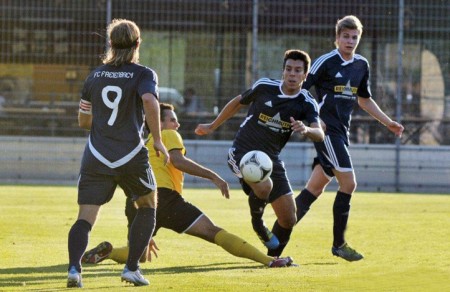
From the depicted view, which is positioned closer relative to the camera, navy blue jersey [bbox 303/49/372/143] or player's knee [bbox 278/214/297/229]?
player's knee [bbox 278/214/297/229]

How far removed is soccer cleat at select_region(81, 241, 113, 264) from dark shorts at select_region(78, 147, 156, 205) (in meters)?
1.67

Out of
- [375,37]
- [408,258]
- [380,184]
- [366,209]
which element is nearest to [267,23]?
[375,37]

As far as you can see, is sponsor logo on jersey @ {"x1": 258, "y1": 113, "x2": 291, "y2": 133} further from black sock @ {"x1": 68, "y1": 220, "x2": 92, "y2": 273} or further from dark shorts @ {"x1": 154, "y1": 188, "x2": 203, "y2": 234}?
black sock @ {"x1": 68, "y1": 220, "x2": 92, "y2": 273}

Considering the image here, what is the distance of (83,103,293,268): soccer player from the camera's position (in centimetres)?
955

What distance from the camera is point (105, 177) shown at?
7.99m

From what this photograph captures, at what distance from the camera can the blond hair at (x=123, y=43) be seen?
7.93 meters

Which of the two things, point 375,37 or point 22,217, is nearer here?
point 22,217

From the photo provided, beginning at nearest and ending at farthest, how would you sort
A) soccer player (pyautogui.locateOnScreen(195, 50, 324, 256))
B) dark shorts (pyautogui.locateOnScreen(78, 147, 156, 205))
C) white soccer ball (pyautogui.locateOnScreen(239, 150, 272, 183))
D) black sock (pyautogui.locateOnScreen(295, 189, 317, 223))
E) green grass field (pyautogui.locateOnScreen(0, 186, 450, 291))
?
dark shorts (pyautogui.locateOnScreen(78, 147, 156, 205))
green grass field (pyautogui.locateOnScreen(0, 186, 450, 291))
white soccer ball (pyautogui.locateOnScreen(239, 150, 272, 183))
soccer player (pyautogui.locateOnScreen(195, 50, 324, 256))
black sock (pyautogui.locateOnScreen(295, 189, 317, 223))

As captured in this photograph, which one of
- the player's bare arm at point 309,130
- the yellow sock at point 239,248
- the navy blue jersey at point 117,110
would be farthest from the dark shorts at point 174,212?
the navy blue jersey at point 117,110

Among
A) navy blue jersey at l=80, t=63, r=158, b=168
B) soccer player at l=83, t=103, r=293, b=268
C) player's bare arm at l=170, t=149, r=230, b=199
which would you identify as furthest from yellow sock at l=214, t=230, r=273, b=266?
navy blue jersey at l=80, t=63, r=158, b=168

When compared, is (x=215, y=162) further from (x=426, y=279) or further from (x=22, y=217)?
(x=426, y=279)

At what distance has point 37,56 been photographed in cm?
2173

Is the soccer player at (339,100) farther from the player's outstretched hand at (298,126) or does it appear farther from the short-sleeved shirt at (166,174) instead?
the player's outstretched hand at (298,126)

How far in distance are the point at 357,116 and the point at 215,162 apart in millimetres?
2644
